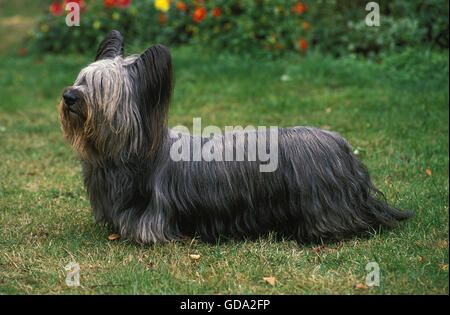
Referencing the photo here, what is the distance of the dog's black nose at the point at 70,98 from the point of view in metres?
3.95

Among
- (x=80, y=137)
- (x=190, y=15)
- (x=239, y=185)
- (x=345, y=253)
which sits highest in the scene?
(x=190, y=15)

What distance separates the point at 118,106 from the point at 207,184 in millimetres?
897

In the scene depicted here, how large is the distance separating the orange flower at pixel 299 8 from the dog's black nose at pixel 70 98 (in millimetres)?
6994

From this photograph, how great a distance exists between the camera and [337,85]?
9.05m

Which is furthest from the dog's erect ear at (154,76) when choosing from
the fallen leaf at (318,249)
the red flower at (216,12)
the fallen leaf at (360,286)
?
the red flower at (216,12)

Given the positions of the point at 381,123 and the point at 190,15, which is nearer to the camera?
the point at 381,123

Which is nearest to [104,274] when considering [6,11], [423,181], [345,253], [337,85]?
[345,253]

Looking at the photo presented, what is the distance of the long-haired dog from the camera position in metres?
4.16

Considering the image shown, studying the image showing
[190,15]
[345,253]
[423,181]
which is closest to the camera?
[345,253]

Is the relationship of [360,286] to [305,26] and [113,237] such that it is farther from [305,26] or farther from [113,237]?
[305,26]

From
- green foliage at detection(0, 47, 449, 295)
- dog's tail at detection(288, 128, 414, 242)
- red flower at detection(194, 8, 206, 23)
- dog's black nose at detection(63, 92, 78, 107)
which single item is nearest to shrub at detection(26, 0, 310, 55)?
red flower at detection(194, 8, 206, 23)

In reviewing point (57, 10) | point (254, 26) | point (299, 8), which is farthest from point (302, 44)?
point (57, 10)
